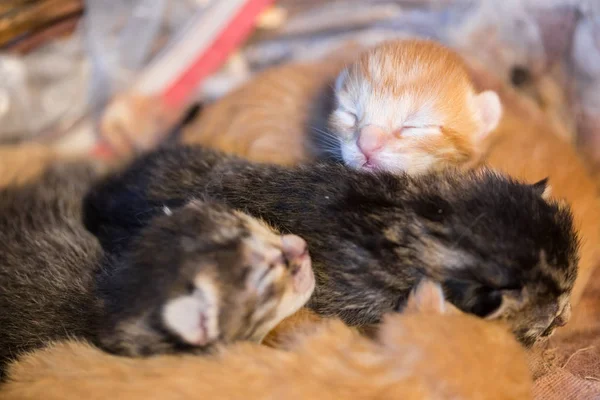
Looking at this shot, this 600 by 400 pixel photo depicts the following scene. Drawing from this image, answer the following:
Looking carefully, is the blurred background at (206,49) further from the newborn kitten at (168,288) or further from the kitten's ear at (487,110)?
the newborn kitten at (168,288)

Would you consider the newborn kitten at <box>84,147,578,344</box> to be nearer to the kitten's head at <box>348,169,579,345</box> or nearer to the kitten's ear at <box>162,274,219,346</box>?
the kitten's head at <box>348,169,579,345</box>

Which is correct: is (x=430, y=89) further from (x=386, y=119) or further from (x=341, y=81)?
(x=341, y=81)

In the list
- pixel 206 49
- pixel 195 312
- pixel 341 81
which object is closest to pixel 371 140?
pixel 341 81

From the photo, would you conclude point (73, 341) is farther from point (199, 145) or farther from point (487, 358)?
point (487, 358)

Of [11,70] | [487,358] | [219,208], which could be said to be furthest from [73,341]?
[11,70]

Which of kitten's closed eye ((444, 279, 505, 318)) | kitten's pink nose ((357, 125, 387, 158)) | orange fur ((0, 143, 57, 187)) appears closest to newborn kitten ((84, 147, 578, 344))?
kitten's closed eye ((444, 279, 505, 318))
